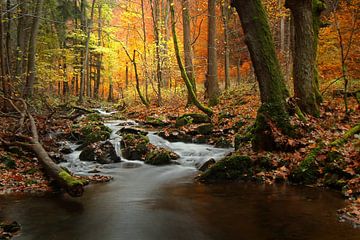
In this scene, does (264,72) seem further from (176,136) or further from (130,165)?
(176,136)

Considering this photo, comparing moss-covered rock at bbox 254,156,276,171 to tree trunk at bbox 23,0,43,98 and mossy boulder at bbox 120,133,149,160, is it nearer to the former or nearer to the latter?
mossy boulder at bbox 120,133,149,160

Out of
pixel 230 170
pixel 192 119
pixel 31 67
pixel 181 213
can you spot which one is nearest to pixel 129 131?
pixel 192 119

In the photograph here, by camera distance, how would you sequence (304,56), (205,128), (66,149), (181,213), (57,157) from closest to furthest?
(181,213) < (304,56) < (57,157) < (66,149) < (205,128)

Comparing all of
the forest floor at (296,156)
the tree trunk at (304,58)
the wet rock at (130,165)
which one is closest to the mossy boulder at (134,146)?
the wet rock at (130,165)

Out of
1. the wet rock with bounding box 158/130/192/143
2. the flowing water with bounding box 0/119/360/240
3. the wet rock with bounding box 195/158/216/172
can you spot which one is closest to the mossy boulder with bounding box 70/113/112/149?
the wet rock with bounding box 158/130/192/143

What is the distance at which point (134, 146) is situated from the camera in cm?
1330

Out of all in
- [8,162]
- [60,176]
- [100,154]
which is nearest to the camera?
[60,176]

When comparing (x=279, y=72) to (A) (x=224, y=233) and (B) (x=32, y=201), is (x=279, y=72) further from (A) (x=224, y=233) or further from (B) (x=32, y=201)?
(B) (x=32, y=201)

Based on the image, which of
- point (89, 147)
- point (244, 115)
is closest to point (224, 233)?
point (89, 147)

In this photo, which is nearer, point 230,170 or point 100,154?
point 230,170

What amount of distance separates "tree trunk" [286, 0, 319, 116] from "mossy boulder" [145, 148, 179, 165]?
4759mm

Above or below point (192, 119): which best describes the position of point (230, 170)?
below

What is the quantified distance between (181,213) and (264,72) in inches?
192

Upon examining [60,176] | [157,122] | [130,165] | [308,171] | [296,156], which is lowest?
[130,165]
